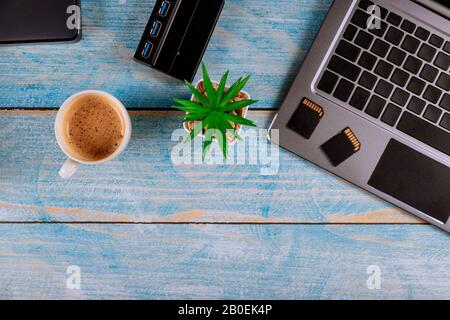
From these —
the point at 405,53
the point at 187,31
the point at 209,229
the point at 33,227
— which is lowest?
the point at 33,227

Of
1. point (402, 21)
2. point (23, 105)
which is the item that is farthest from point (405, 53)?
point (23, 105)

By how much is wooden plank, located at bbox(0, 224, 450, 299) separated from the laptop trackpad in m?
0.06

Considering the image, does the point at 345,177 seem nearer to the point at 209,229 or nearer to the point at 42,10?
the point at 209,229

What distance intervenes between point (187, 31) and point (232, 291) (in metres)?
0.44

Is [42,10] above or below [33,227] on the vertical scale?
above

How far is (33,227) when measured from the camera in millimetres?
749

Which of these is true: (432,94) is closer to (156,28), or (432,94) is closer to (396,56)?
(396,56)

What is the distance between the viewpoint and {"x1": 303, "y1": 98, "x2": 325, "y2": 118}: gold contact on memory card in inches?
28.2

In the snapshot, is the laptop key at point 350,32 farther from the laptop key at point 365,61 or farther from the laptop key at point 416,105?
the laptop key at point 416,105

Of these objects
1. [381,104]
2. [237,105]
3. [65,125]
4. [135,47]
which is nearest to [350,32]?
[381,104]

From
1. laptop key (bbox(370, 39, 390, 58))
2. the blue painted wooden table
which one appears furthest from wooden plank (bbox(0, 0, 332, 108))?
laptop key (bbox(370, 39, 390, 58))

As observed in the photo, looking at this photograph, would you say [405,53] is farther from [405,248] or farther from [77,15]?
[77,15]

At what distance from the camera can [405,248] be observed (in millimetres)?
746

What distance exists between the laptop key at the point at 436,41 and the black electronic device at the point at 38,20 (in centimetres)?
57
